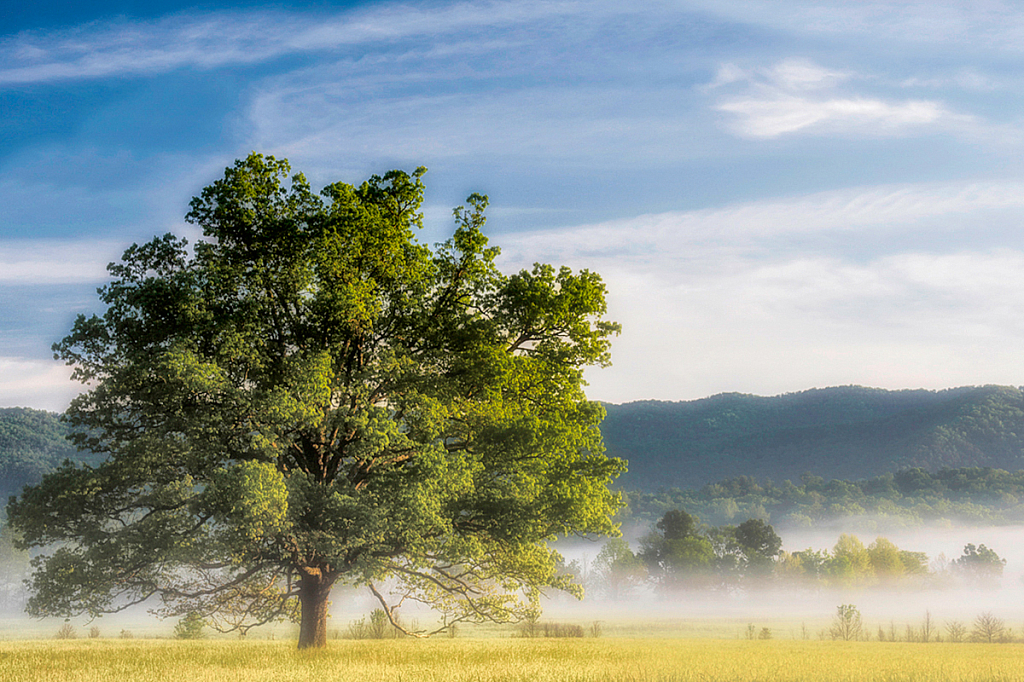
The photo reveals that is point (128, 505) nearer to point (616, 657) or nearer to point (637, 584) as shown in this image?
point (616, 657)

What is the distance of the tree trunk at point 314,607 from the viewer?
26.7 metres

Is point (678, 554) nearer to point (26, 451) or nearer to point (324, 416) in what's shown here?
point (324, 416)

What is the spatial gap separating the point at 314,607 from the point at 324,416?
7108 millimetres

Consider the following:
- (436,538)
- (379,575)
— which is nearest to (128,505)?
(379,575)

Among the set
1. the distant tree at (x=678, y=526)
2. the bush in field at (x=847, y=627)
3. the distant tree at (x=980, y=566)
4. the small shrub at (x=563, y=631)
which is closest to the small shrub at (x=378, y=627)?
the small shrub at (x=563, y=631)

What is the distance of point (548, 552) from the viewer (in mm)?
27234

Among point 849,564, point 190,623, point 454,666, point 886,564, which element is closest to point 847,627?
point 454,666

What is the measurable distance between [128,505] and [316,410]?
309 inches

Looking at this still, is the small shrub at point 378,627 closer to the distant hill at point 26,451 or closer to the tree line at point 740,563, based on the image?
the tree line at point 740,563

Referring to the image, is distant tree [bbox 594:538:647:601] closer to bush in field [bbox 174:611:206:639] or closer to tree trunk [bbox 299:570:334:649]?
bush in field [bbox 174:611:206:639]

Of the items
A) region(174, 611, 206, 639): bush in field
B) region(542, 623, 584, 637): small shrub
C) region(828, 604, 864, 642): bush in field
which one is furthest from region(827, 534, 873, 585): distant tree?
region(174, 611, 206, 639): bush in field

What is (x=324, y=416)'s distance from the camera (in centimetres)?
2438

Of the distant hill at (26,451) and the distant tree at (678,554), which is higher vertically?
the distant hill at (26,451)

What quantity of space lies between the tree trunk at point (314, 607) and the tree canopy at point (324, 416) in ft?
0.22
